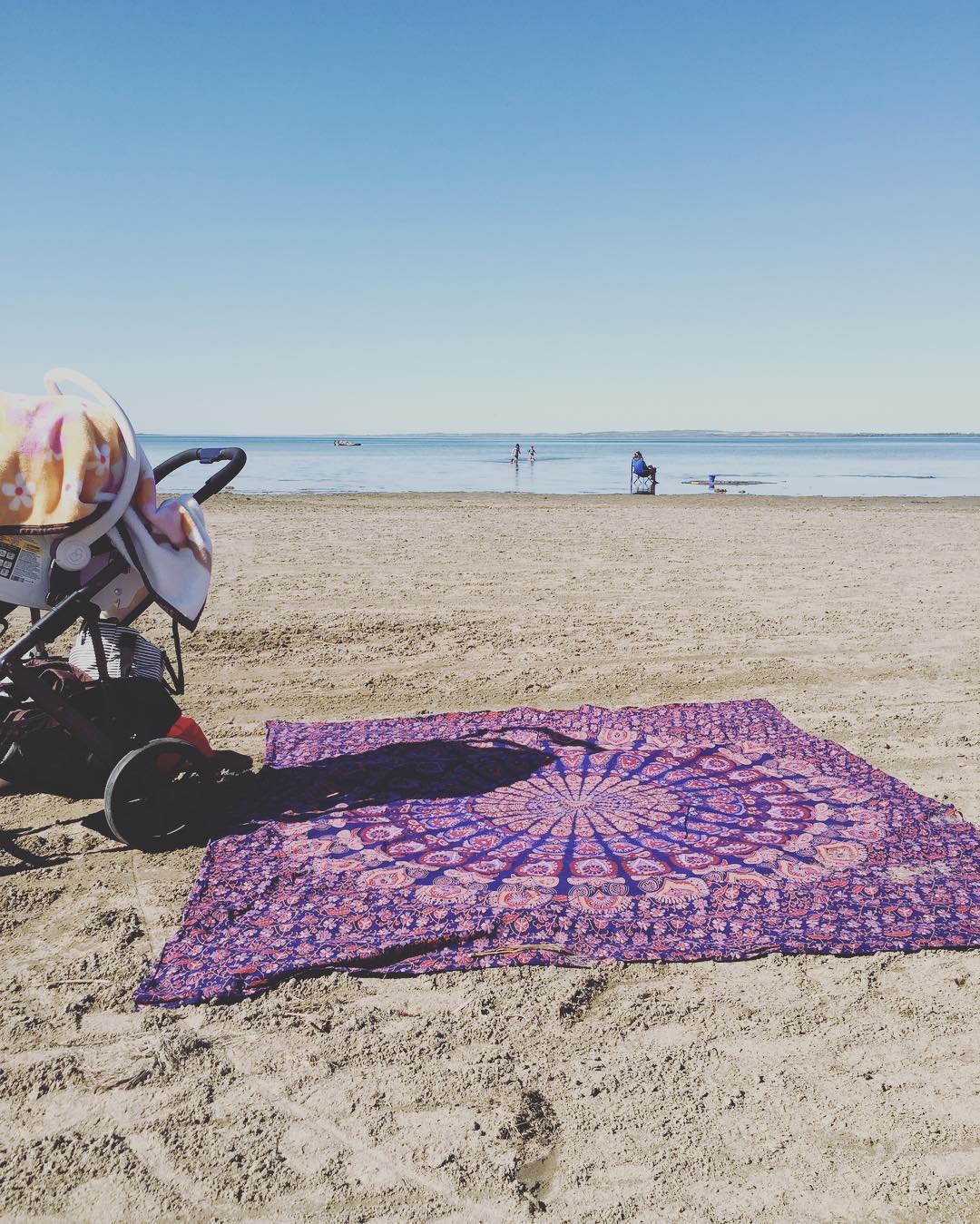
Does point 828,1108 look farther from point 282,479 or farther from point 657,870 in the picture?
point 282,479

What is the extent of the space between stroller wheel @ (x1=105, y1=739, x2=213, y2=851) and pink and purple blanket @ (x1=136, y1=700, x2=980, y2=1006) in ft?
0.80

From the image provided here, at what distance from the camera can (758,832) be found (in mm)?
4074

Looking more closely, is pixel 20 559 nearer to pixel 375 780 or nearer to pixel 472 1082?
pixel 375 780

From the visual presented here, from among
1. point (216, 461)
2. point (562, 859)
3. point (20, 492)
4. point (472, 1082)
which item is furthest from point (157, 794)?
point (472, 1082)

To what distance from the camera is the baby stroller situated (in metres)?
3.55

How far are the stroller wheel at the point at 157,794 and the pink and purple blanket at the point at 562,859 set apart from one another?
0.24 m

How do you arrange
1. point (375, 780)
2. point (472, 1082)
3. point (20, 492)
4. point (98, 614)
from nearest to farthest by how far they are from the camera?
point (472, 1082)
point (20, 492)
point (98, 614)
point (375, 780)

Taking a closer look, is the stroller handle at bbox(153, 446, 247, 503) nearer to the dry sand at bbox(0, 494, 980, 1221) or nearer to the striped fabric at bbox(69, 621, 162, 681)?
the striped fabric at bbox(69, 621, 162, 681)

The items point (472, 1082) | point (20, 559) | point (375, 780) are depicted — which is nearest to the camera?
point (472, 1082)

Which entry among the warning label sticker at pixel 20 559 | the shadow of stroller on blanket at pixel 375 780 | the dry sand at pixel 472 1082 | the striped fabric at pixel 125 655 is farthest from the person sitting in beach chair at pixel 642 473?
the warning label sticker at pixel 20 559

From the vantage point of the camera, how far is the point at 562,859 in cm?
380

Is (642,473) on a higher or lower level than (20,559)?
higher

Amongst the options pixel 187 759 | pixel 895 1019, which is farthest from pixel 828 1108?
pixel 187 759

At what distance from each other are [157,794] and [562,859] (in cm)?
177
